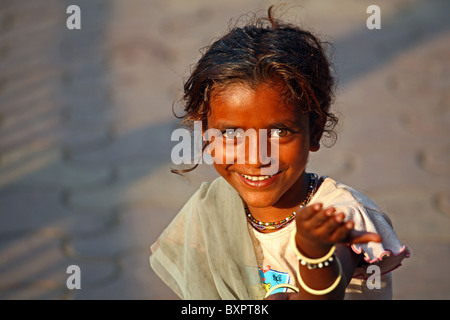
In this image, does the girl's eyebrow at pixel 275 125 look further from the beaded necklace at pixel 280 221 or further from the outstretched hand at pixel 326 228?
the outstretched hand at pixel 326 228

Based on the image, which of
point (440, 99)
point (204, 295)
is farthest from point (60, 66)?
point (204, 295)

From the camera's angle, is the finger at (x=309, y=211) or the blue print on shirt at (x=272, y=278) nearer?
the finger at (x=309, y=211)

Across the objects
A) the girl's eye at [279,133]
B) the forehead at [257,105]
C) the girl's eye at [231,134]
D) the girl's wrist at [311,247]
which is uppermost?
the forehead at [257,105]

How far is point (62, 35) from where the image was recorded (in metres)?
5.25

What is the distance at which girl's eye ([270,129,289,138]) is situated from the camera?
65.0 inches

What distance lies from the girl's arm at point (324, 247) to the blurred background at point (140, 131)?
3.61 feet

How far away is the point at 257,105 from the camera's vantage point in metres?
1.63

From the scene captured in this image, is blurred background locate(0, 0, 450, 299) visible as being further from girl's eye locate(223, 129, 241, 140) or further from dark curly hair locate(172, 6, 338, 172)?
girl's eye locate(223, 129, 241, 140)

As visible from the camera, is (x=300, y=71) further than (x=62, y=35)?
No

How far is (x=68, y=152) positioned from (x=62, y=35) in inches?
67.3

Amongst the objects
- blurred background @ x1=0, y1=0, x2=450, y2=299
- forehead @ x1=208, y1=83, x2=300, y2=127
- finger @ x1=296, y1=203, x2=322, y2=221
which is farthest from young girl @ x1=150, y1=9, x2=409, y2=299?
blurred background @ x1=0, y1=0, x2=450, y2=299

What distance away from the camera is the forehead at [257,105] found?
1634 mm

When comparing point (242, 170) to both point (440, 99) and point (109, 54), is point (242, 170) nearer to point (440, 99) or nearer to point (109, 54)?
point (440, 99)

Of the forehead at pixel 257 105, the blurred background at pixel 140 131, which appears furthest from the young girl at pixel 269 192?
the blurred background at pixel 140 131
